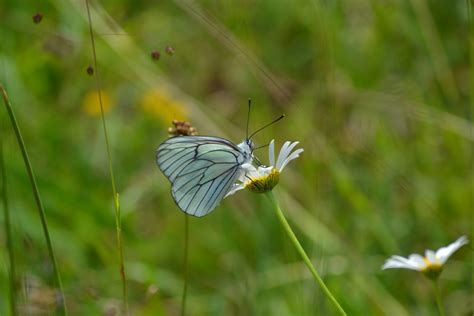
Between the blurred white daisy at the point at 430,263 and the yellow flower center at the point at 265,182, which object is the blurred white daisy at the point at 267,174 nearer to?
the yellow flower center at the point at 265,182

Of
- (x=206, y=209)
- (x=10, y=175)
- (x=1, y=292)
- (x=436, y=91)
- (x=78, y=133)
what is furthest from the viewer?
(x=78, y=133)

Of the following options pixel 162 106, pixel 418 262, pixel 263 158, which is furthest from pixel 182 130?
pixel 162 106

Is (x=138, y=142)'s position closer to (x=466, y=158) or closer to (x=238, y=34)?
(x=238, y=34)

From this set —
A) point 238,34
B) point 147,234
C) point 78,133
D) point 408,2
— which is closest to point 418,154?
point 408,2

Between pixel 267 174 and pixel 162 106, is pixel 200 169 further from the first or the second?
pixel 162 106

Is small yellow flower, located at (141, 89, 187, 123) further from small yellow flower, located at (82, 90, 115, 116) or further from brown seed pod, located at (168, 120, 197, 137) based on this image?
brown seed pod, located at (168, 120, 197, 137)

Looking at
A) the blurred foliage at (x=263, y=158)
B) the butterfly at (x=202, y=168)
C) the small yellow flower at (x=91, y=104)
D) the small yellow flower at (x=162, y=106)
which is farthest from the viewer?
the small yellow flower at (x=91, y=104)

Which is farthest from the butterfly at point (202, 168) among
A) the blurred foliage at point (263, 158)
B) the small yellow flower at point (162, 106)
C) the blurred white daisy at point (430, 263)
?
the small yellow flower at point (162, 106)
